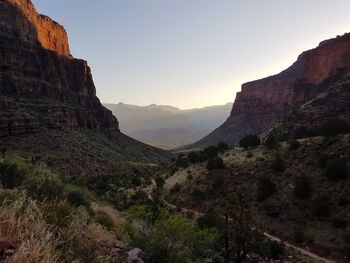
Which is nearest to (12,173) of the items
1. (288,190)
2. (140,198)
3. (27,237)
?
(27,237)

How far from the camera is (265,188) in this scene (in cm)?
3741

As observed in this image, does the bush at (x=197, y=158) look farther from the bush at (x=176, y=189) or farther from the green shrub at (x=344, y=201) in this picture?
the green shrub at (x=344, y=201)

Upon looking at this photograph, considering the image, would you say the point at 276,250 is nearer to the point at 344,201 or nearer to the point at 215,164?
the point at 344,201

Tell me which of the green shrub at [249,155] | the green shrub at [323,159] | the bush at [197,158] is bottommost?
the bush at [197,158]

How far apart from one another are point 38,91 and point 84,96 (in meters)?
33.1

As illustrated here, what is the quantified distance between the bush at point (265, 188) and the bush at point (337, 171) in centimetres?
480

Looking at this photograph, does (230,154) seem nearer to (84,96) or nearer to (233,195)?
(233,195)

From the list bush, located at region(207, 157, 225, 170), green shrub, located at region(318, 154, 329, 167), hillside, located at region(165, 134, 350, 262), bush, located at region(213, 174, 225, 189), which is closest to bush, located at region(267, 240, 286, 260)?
hillside, located at region(165, 134, 350, 262)

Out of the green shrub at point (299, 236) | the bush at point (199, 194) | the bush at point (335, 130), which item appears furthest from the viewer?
the bush at point (335, 130)

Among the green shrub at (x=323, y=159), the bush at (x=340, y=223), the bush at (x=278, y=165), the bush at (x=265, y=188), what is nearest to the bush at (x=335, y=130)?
the green shrub at (x=323, y=159)

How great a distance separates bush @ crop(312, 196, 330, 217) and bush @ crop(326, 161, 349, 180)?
122 inches

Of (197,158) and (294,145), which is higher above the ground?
(294,145)

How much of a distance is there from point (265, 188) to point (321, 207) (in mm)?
6541

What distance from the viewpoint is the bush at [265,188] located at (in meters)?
36.9
